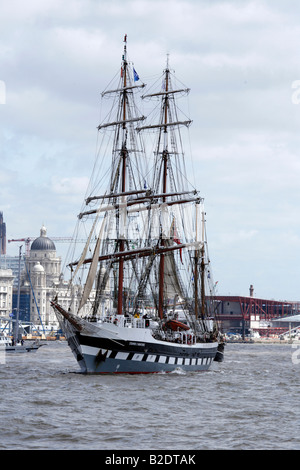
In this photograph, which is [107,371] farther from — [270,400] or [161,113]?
[161,113]

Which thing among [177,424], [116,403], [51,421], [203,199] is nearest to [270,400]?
[116,403]

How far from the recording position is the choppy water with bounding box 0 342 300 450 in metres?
35.8

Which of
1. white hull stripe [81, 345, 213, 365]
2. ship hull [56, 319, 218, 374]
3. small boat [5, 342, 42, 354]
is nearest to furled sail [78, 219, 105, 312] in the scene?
ship hull [56, 319, 218, 374]

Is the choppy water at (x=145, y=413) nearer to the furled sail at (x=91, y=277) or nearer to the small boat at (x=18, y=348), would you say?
the furled sail at (x=91, y=277)

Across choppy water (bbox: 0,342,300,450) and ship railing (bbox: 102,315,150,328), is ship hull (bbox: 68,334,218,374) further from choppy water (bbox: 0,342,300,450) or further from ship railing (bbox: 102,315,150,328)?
ship railing (bbox: 102,315,150,328)

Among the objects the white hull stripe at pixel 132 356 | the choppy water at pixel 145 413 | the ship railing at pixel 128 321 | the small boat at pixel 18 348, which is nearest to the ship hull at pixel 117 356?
the white hull stripe at pixel 132 356

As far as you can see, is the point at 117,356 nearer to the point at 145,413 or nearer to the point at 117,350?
the point at 117,350

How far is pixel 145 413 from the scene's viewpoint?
4469 centimetres

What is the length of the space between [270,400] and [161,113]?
1688 inches
